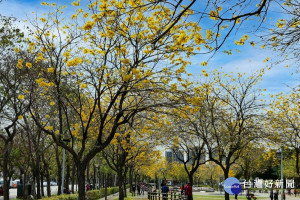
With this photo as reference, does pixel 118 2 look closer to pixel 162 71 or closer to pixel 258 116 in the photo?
pixel 162 71

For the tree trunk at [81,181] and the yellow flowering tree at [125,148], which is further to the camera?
the yellow flowering tree at [125,148]
